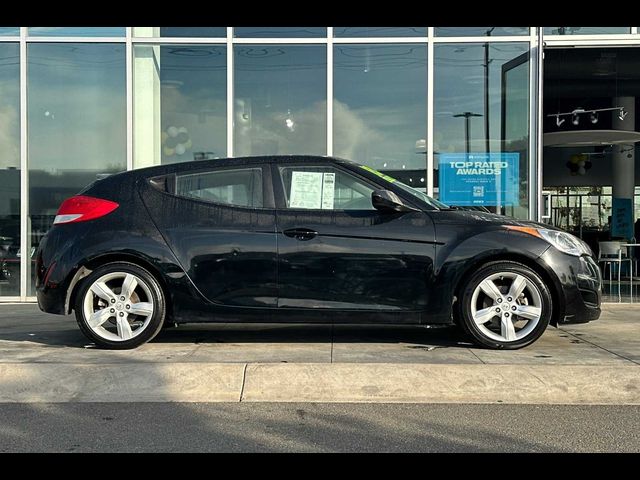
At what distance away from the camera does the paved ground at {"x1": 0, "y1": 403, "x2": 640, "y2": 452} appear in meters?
3.50

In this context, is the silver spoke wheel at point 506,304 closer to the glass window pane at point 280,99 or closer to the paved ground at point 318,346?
the paved ground at point 318,346

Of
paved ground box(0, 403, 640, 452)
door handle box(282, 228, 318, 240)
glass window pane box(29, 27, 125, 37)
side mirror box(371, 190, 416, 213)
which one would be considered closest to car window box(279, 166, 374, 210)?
side mirror box(371, 190, 416, 213)

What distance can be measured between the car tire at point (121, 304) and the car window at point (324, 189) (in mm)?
1388

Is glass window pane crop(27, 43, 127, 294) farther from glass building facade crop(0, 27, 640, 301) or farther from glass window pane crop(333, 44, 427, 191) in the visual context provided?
glass window pane crop(333, 44, 427, 191)

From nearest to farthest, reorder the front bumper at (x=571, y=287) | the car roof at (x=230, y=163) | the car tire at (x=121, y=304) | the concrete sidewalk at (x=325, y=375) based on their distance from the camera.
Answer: the concrete sidewalk at (x=325, y=375) → the front bumper at (x=571, y=287) → the car tire at (x=121, y=304) → the car roof at (x=230, y=163)

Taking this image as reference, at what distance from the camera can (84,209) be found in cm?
539

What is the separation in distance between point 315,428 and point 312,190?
2281 millimetres

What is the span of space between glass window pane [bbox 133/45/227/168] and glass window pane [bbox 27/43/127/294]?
29cm

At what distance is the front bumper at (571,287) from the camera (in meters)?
5.16

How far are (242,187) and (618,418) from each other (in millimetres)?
3367

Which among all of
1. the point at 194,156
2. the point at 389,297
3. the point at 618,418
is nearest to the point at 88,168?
the point at 194,156

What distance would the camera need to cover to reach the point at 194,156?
973cm

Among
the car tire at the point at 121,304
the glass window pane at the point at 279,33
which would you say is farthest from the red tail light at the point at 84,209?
the glass window pane at the point at 279,33
